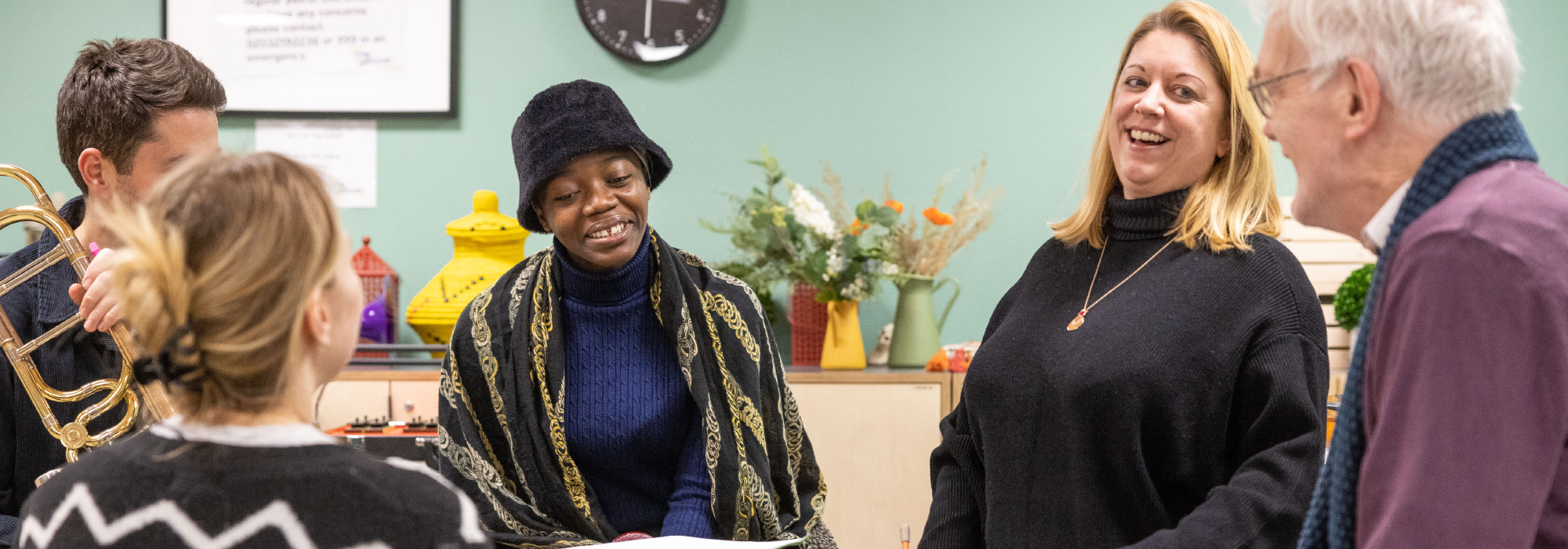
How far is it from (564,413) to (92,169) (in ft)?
2.34

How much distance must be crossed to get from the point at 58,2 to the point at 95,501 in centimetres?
326

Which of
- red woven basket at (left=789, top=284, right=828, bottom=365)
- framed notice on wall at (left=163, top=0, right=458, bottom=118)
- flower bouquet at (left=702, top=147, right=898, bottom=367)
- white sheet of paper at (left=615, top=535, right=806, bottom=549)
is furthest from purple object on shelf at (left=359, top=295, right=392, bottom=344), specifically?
white sheet of paper at (left=615, top=535, right=806, bottom=549)

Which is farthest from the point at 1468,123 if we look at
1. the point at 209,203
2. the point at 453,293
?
the point at 453,293

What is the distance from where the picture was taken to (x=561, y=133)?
1562mm

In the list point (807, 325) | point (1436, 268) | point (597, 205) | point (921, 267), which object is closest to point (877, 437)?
point (807, 325)

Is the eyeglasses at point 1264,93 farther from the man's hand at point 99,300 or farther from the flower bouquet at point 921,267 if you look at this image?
the flower bouquet at point 921,267

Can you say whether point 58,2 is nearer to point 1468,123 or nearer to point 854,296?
point 854,296

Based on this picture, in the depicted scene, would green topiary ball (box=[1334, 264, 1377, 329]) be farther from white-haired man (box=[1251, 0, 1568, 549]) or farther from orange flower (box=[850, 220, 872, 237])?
white-haired man (box=[1251, 0, 1568, 549])

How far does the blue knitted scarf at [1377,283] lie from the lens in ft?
2.55

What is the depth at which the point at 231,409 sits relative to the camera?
0.77 m

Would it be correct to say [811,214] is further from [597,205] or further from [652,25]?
[597,205]

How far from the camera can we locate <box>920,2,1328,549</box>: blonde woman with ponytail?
1.11 metres

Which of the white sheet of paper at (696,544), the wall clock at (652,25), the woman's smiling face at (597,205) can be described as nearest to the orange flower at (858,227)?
the wall clock at (652,25)

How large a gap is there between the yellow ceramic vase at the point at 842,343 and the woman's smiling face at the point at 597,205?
1270 mm
